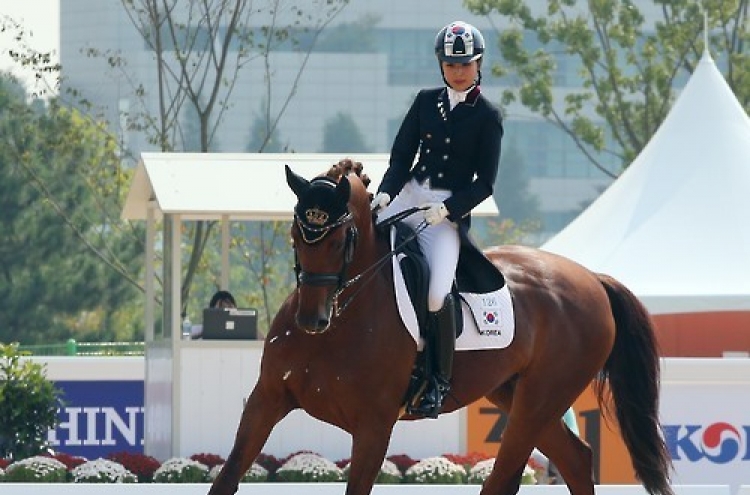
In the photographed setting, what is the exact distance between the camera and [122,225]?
3538 cm

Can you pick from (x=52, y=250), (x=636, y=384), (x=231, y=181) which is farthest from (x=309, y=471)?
(x=52, y=250)

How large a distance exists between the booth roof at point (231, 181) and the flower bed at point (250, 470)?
204 cm

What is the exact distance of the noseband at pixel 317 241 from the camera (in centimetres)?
809

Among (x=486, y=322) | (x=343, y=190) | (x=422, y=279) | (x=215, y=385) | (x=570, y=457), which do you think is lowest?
(x=215, y=385)

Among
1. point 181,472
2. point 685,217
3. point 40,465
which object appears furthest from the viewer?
point 685,217

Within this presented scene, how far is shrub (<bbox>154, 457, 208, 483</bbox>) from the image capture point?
559 inches

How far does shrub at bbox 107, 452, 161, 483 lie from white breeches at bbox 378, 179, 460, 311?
5656 mm

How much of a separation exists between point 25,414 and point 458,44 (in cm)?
743

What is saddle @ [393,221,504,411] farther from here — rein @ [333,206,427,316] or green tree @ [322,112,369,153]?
green tree @ [322,112,369,153]

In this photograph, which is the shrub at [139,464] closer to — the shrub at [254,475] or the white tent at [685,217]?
the shrub at [254,475]

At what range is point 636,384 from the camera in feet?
34.3

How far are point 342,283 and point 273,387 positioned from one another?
55cm

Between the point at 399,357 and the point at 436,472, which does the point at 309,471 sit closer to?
the point at 436,472

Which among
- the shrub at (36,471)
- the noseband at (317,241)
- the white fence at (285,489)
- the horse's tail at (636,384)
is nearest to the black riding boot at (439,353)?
the noseband at (317,241)
